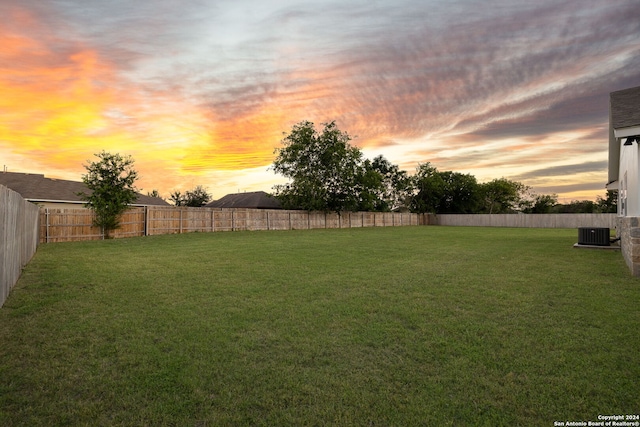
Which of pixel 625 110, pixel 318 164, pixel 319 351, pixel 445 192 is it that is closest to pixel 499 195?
pixel 445 192

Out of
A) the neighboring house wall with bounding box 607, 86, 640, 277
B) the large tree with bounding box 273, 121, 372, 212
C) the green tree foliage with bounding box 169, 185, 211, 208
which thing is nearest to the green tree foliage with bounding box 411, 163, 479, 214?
the large tree with bounding box 273, 121, 372, 212

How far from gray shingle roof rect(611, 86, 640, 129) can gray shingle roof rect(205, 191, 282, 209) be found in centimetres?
3417

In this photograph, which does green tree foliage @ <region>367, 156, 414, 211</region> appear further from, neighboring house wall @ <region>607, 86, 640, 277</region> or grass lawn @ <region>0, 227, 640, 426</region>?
grass lawn @ <region>0, 227, 640, 426</region>

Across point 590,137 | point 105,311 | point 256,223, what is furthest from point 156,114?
point 590,137

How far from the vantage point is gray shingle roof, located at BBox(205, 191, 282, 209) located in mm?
42438

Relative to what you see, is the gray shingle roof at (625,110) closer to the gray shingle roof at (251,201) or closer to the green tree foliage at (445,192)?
the gray shingle roof at (251,201)

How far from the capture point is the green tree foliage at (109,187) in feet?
58.1

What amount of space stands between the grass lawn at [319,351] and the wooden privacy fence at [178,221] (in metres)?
11.7

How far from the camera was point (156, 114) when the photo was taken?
16.0 metres

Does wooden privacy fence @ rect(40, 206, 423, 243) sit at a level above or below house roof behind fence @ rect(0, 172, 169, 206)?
below

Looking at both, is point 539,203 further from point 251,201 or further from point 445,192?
point 251,201

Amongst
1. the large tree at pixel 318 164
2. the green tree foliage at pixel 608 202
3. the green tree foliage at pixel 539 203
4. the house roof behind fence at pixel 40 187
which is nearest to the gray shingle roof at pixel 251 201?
the large tree at pixel 318 164

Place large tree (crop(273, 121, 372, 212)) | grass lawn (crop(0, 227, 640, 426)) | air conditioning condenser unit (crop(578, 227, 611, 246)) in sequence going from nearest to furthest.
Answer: grass lawn (crop(0, 227, 640, 426))
air conditioning condenser unit (crop(578, 227, 611, 246))
large tree (crop(273, 121, 372, 212))

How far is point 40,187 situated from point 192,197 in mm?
32142
